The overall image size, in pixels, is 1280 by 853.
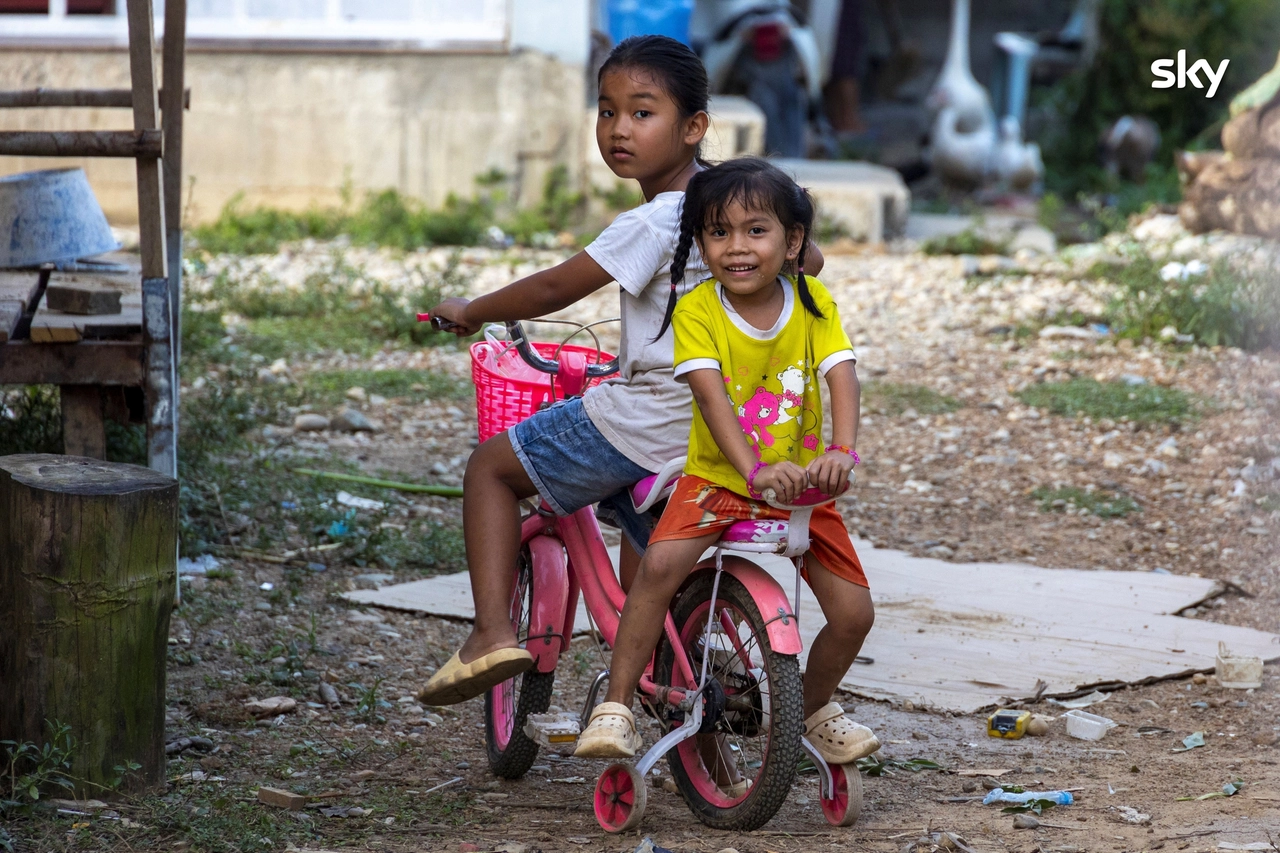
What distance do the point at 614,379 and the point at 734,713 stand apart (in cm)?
73

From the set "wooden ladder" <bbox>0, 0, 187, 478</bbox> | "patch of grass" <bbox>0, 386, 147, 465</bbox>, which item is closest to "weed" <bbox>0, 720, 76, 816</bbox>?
"wooden ladder" <bbox>0, 0, 187, 478</bbox>

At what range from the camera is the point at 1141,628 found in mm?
4270

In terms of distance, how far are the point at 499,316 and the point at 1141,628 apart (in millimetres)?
2487

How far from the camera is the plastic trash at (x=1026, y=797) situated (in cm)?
295

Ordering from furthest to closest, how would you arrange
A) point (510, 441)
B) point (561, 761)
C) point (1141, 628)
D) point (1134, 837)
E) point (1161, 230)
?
point (1161, 230) → point (1141, 628) → point (561, 761) → point (510, 441) → point (1134, 837)

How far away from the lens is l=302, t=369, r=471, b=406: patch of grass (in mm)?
6883

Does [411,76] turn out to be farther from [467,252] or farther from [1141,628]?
[1141,628]

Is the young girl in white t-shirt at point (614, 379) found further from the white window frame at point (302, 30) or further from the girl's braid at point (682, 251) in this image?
the white window frame at point (302, 30)

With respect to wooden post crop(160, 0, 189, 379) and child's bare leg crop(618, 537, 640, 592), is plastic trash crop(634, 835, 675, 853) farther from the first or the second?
wooden post crop(160, 0, 189, 379)

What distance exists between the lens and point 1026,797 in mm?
2957

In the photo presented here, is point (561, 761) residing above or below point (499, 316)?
below

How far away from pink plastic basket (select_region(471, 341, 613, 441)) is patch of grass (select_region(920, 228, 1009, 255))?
7302 mm

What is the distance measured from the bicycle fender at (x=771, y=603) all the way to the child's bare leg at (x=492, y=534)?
18.8 inches

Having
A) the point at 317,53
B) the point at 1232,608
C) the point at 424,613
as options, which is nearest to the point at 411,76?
the point at 317,53
